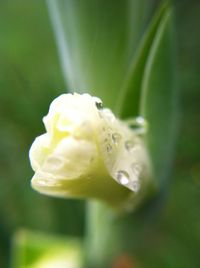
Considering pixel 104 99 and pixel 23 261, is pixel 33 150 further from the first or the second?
pixel 23 261

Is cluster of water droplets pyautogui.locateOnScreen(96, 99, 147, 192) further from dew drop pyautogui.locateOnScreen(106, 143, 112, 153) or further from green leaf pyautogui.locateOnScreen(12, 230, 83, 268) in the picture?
green leaf pyautogui.locateOnScreen(12, 230, 83, 268)

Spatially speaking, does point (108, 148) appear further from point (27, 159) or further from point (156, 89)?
point (27, 159)

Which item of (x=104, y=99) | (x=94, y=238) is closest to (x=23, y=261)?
(x=94, y=238)

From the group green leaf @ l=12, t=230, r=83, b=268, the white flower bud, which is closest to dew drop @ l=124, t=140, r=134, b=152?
the white flower bud

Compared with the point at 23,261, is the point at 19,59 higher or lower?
higher

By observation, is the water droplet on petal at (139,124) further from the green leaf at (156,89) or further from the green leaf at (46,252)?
the green leaf at (46,252)
